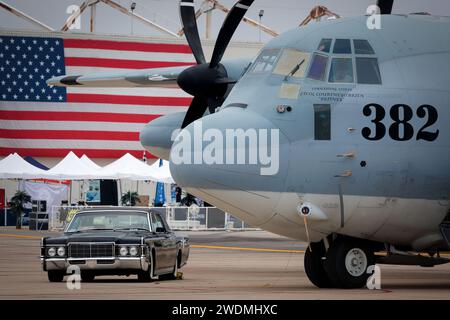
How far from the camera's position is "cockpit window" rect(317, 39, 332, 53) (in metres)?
17.8

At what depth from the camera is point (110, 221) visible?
2066 cm

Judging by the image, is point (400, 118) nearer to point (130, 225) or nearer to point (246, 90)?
point (246, 90)

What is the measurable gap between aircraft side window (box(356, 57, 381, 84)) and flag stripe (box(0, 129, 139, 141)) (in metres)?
58.8

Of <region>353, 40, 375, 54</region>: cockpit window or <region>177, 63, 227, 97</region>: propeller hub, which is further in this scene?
<region>177, 63, 227, 97</region>: propeller hub

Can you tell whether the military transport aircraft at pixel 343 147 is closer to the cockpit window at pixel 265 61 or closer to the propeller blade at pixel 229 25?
the cockpit window at pixel 265 61

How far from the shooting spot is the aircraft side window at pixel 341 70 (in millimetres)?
17672

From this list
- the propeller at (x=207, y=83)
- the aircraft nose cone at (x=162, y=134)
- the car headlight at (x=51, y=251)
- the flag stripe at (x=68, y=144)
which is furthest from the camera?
the flag stripe at (x=68, y=144)

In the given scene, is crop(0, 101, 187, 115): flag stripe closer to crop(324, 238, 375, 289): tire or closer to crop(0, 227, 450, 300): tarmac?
crop(0, 227, 450, 300): tarmac

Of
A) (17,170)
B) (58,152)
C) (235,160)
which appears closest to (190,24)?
(235,160)

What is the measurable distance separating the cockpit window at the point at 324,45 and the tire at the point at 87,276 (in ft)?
19.0

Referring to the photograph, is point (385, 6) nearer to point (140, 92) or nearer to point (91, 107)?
point (140, 92)

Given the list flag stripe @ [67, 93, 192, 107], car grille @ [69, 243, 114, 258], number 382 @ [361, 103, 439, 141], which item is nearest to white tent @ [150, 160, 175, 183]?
flag stripe @ [67, 93, 192, 107]

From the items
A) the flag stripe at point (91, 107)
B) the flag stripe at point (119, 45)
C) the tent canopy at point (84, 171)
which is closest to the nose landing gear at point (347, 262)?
the tent canopy at point (84, 171)
